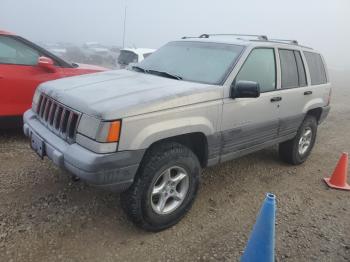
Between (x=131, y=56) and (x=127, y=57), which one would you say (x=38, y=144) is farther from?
(x=127, y=57)

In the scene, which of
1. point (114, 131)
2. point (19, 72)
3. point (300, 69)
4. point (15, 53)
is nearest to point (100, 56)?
point (15, 53)

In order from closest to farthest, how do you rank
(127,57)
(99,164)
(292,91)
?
(99,164) < (292,91) < (127,57)

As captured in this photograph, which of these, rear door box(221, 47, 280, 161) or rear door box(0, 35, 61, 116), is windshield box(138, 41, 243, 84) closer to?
rear door box(221, 47, 280, 161)

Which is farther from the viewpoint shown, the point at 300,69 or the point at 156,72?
the point at 300,69

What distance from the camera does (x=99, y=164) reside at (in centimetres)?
272

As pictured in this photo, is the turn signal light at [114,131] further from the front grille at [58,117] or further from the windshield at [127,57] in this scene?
the windshield at [127,57]

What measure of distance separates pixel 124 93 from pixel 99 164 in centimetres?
73

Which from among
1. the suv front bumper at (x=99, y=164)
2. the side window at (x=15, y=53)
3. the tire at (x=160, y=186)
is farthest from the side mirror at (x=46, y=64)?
the tire at (x=160, y=186)

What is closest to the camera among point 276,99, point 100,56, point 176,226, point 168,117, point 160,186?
point 168,117

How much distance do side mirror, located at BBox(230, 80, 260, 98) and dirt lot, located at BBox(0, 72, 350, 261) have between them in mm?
1238

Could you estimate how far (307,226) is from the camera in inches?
144

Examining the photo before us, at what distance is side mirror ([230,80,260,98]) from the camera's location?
Answer: 140 inches

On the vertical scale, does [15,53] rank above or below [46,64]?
above

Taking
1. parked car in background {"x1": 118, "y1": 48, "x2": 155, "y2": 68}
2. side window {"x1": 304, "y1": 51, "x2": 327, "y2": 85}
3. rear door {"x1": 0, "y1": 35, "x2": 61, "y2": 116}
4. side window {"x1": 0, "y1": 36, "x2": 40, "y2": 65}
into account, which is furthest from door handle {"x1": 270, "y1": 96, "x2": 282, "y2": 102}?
parked car in background {"x1": 118, "y1": 48, "x2": 155, "y2": 68}
